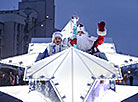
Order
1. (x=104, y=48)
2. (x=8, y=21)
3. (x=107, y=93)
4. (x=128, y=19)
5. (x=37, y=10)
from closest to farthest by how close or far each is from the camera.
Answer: (x=107, y=93), (x=104, y=48), (x=8, y=21), (x=37, y=10), (x=128, y=19)

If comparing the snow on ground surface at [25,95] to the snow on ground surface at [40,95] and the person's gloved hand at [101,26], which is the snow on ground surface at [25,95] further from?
the person's gloved hand at [101,26]

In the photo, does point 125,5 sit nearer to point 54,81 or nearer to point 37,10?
point 37,10

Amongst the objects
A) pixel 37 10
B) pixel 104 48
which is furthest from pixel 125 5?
pixel 104 48

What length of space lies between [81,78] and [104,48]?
161 cm

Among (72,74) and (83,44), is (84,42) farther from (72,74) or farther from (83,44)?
(72,74)

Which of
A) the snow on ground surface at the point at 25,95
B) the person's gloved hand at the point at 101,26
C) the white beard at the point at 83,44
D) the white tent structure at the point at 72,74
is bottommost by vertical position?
the snow on ground surface at the point at 25,95

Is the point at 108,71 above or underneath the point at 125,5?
underneath

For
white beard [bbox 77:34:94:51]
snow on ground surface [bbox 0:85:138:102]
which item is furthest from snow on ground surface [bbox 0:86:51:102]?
white beard [bbox 77:34:94:51]

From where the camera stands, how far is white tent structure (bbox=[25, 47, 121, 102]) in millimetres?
2240

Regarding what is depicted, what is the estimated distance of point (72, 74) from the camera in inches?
88.4

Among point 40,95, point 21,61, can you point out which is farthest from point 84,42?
point 40,95

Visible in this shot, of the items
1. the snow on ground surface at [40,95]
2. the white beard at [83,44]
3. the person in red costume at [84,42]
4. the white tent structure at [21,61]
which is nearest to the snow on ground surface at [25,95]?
the snow on ground surface at [40,95]

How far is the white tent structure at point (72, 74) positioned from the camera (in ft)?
7.35

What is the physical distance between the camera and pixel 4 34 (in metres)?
21.7
